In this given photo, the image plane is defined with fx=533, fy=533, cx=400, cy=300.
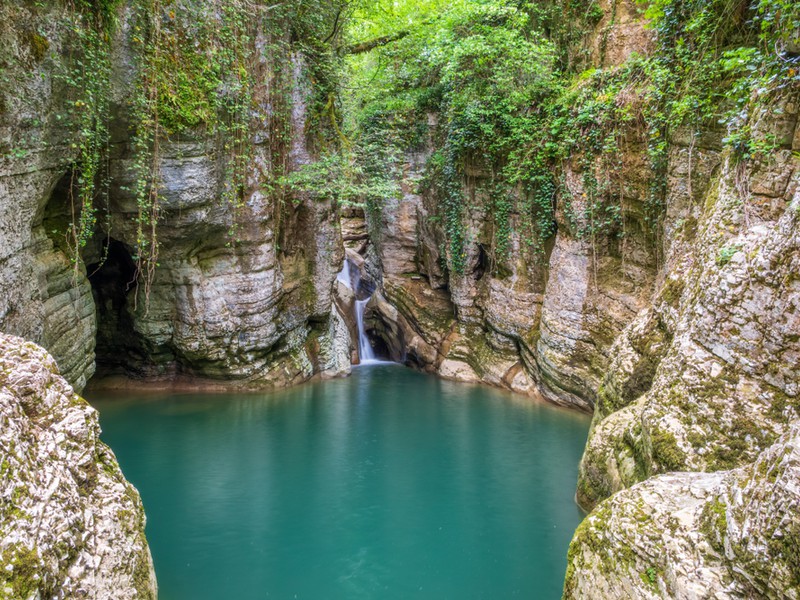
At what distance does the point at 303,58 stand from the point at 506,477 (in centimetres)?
898

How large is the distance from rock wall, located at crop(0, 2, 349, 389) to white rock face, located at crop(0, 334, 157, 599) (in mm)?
3198

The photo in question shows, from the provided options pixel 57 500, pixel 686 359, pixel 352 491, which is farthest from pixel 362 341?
pixel 57 500

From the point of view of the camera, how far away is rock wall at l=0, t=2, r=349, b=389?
5934 mm

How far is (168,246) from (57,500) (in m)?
7.60

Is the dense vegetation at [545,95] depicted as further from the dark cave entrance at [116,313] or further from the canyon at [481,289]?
the dark cave entrance at [116,313]

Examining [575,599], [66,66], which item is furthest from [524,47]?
[575,599]

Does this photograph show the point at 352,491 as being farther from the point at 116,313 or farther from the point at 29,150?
the point at 116,313

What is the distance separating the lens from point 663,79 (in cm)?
768

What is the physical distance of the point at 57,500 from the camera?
9.97ft

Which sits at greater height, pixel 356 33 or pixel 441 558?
pixel 356 33

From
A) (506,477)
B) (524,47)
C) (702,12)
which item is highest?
(524,47)

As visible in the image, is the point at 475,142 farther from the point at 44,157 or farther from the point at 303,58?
the point at 44,157

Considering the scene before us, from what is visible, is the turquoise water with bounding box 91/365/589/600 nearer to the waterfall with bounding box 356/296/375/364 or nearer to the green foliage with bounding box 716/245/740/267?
the waterfall with bounding box 356/296/375/364

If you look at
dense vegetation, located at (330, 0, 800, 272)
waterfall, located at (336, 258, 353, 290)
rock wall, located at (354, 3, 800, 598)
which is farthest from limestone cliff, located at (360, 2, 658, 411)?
waterfall, located at (336, 258, 353, 290)
